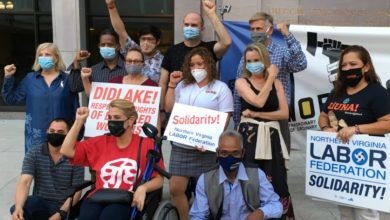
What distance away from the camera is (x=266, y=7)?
8742 millimetres

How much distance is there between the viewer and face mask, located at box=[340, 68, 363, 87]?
324 cm

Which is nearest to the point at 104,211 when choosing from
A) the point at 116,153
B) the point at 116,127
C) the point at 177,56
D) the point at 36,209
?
the point at 116,153

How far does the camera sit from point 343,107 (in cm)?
333

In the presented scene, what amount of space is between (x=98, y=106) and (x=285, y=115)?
5.76 feet

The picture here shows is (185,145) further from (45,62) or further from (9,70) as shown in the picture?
(9,70)

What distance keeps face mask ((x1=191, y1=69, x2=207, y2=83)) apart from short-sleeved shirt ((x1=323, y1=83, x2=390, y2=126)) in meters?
1.18

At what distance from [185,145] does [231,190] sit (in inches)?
39.6

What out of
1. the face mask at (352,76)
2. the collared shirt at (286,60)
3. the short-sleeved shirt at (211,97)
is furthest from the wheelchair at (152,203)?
the face mask at (352,76)

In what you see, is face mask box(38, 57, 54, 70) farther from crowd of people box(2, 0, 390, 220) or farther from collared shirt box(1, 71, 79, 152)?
collared shirt box(1, 71, 79, 152)

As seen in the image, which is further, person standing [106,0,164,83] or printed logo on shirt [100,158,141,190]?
person standing [106,0,164,83]

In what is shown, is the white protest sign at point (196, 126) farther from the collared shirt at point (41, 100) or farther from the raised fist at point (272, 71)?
the collared shirt at point (41, 100)

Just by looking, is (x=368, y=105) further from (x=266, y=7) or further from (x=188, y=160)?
(x=266, y=7)

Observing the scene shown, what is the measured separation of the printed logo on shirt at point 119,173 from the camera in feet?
10.2

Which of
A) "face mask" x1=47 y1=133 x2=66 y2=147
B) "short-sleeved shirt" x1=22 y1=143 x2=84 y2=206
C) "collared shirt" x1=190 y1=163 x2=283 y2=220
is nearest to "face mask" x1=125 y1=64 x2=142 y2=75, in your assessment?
"face mask" x1=47 y1=133 x2=66 y2=147
